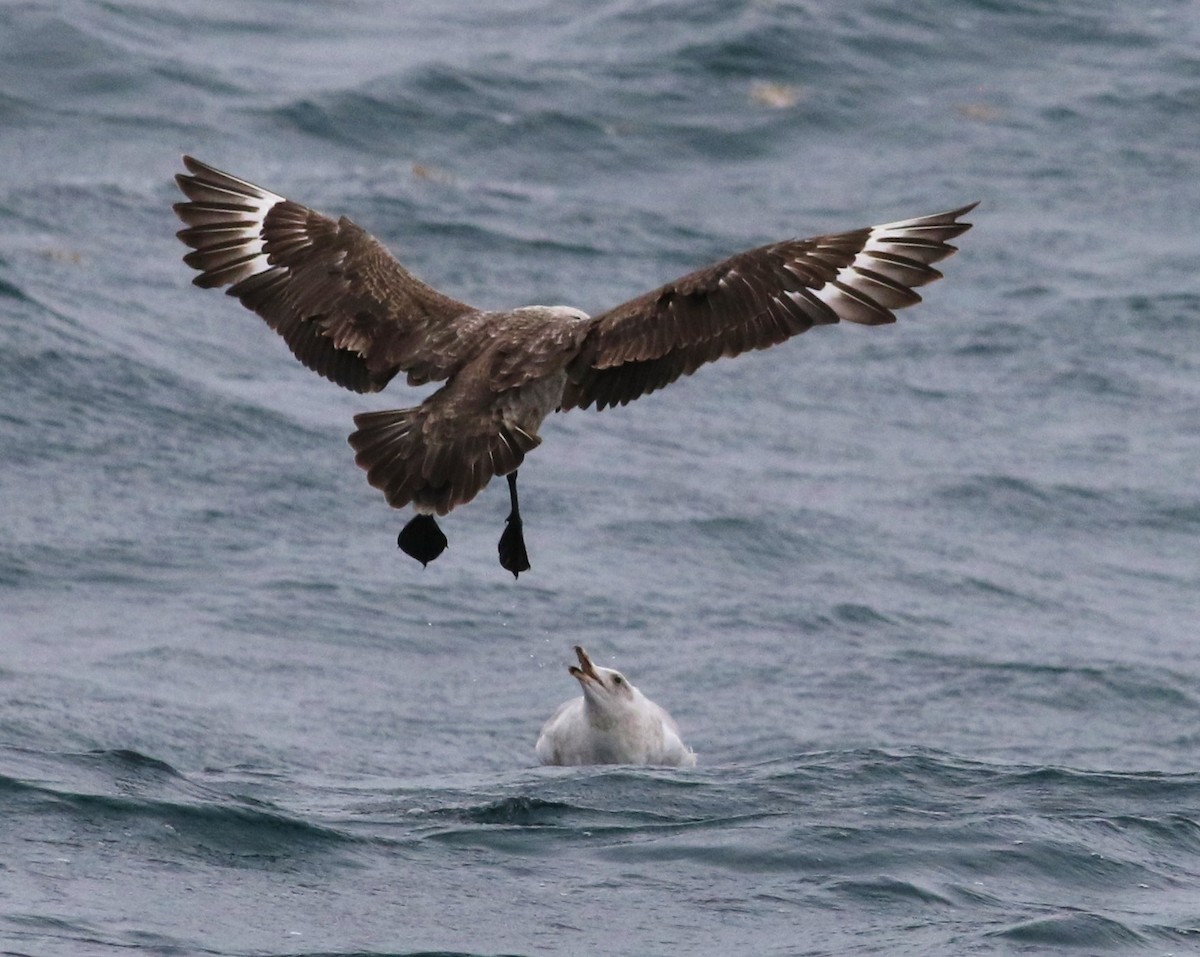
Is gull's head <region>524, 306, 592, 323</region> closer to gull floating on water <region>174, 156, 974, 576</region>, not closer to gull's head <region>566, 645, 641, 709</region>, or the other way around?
gull floating on water <region>174, 156, 974, 576</region>

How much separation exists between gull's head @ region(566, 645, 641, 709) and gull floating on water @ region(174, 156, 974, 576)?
1814 millimetres

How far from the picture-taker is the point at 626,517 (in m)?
14.2

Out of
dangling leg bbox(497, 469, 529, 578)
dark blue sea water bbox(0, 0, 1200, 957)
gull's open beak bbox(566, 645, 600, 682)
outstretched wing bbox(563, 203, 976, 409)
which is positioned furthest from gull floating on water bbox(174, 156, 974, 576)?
gull's open beak bbox(566, 645, 600, 682)

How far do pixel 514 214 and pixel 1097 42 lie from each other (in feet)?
22.6

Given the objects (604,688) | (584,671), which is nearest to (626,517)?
(584,671)

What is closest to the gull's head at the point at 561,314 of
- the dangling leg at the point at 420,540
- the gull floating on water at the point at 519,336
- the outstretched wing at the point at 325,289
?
the gull floating on water at the point at 519,336

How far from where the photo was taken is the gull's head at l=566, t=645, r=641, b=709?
987cm

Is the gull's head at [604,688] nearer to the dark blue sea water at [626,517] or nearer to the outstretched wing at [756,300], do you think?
the dark blue sea water at [626,517]

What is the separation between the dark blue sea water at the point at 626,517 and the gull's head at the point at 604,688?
0.33m

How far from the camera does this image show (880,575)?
13.8m

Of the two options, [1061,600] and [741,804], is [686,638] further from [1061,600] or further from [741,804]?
[741,804]

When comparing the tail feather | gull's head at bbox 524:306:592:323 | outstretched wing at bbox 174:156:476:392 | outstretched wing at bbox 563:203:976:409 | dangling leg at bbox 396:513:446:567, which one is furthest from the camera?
outstretched wing at bbox 174:156:476:392

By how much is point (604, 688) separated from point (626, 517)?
440cm

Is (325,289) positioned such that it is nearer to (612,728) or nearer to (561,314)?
(561,314)
